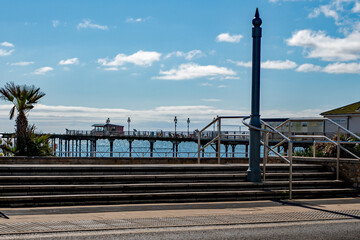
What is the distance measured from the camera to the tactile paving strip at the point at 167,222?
291 inches

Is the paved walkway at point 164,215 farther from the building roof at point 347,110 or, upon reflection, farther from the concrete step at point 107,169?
the building roof at point 347,110

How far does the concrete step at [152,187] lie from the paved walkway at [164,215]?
2.69ft

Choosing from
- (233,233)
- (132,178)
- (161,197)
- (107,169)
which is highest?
(107,169)

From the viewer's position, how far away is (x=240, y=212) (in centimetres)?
929

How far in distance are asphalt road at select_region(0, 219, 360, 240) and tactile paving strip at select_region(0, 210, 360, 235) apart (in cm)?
26

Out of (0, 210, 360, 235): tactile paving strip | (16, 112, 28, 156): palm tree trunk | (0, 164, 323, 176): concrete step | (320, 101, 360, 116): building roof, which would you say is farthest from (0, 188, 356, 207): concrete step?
(320, 101, 360, 116): building roof

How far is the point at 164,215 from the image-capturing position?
28.7 feet

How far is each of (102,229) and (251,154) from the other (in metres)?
5.65

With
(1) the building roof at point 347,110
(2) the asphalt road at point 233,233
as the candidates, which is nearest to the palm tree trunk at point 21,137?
(2) the asphalt road at point 233,233

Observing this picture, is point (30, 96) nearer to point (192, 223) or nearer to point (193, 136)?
point (192, 223)

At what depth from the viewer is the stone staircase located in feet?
32.9

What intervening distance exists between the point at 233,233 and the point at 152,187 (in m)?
3.75

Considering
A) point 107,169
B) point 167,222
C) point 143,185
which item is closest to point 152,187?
point 143,185

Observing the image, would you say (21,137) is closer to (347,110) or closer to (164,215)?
(164,215)
